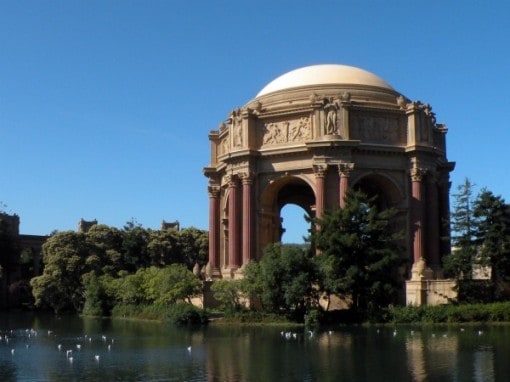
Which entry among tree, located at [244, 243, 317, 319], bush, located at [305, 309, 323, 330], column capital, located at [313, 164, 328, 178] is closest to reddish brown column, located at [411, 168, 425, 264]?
column capital, located at [313, 164, 328, 178]

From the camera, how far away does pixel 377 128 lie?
50.2 meters

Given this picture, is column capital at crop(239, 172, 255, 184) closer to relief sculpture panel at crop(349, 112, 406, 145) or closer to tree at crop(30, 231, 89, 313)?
relief sculpture panel at crop(349, 112, 406, 145)

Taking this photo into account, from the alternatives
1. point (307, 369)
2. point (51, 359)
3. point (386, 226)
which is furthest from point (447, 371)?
point (386, 226)

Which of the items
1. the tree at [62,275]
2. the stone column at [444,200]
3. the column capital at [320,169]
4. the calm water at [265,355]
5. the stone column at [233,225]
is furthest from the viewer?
the tree at [62,275]

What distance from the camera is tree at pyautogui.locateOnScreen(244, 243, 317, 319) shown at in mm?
37625

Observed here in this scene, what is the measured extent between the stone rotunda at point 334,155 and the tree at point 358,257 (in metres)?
7.46

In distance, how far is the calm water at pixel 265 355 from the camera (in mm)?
20562

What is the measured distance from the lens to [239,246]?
52.5 m

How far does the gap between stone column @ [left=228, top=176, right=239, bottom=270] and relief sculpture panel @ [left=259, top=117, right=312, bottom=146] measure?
372 centimetres

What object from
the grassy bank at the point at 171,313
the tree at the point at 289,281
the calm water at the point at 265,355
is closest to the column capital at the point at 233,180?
the grassy bank at the point at 171,313

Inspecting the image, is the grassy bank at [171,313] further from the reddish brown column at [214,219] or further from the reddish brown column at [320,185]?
the reddish brown column at [320,185]

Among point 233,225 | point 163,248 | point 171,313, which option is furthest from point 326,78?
point 163,248

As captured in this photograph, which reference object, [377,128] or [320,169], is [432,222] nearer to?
[377,128]

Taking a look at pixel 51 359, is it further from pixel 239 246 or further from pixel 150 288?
pixel 239 246
